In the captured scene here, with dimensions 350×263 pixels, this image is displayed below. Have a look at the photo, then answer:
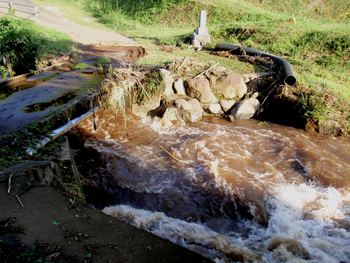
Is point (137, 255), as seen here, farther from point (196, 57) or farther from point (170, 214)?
point (196, 57)

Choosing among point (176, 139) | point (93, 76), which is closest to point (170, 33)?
point (93, 76)

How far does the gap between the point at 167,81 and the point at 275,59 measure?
4.23 meters

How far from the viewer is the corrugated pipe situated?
638 cm

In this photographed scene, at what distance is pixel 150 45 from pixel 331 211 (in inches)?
434

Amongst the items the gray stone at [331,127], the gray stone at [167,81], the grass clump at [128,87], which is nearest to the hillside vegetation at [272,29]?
the gray stone at [331,127]

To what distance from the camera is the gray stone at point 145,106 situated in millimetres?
9984

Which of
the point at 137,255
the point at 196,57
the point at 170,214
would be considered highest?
the point at 196,57

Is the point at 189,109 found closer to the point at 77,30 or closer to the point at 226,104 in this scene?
the point at 226,104

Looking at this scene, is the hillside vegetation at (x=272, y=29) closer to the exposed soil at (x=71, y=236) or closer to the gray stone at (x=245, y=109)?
the gray stone at (x=245, y=109)

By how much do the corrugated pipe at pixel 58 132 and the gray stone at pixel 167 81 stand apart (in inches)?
89.1

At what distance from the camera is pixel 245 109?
1034cm

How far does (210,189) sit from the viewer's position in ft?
23.1

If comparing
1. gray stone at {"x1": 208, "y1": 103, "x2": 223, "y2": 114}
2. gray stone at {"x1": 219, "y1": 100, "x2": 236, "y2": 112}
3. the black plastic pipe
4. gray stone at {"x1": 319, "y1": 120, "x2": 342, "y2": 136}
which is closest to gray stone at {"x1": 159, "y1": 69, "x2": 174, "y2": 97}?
gray stone at {"x1": 208, "y1": 103, "x2": 223, "y2": 114}

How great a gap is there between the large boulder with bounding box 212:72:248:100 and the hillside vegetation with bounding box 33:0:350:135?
138cm
